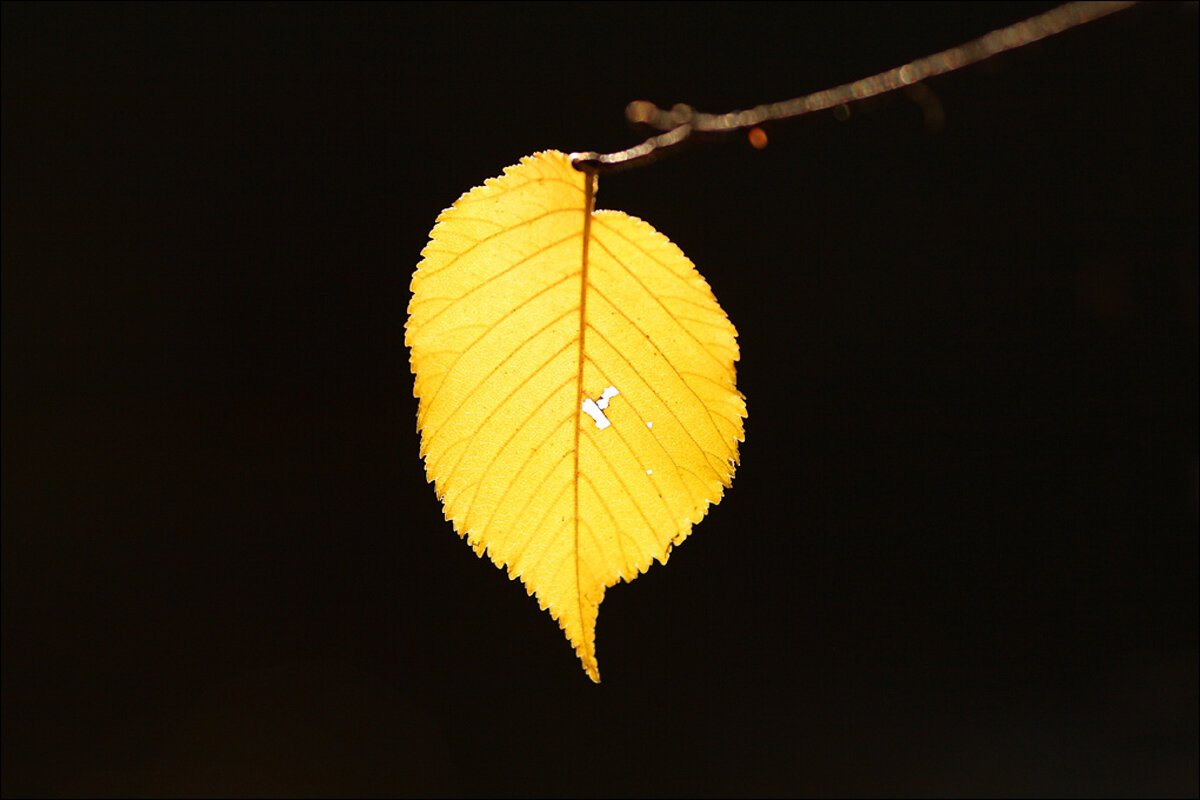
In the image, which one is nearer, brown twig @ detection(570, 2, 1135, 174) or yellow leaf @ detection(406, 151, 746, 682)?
brown twig @ detection(570, 2, 1135, 174)

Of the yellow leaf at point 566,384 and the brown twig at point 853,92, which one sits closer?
the brown twig at point 853,92

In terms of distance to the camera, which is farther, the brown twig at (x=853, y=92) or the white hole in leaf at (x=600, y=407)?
the white hole in leaf at (x=600, y=407)

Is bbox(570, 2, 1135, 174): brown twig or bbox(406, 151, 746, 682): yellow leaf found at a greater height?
bbox(570, 2, 1135, 174): brown twig

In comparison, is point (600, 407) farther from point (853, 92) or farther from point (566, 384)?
point (853, 92)

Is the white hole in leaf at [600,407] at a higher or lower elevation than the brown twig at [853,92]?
lower

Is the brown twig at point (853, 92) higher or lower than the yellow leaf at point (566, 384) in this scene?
higher
